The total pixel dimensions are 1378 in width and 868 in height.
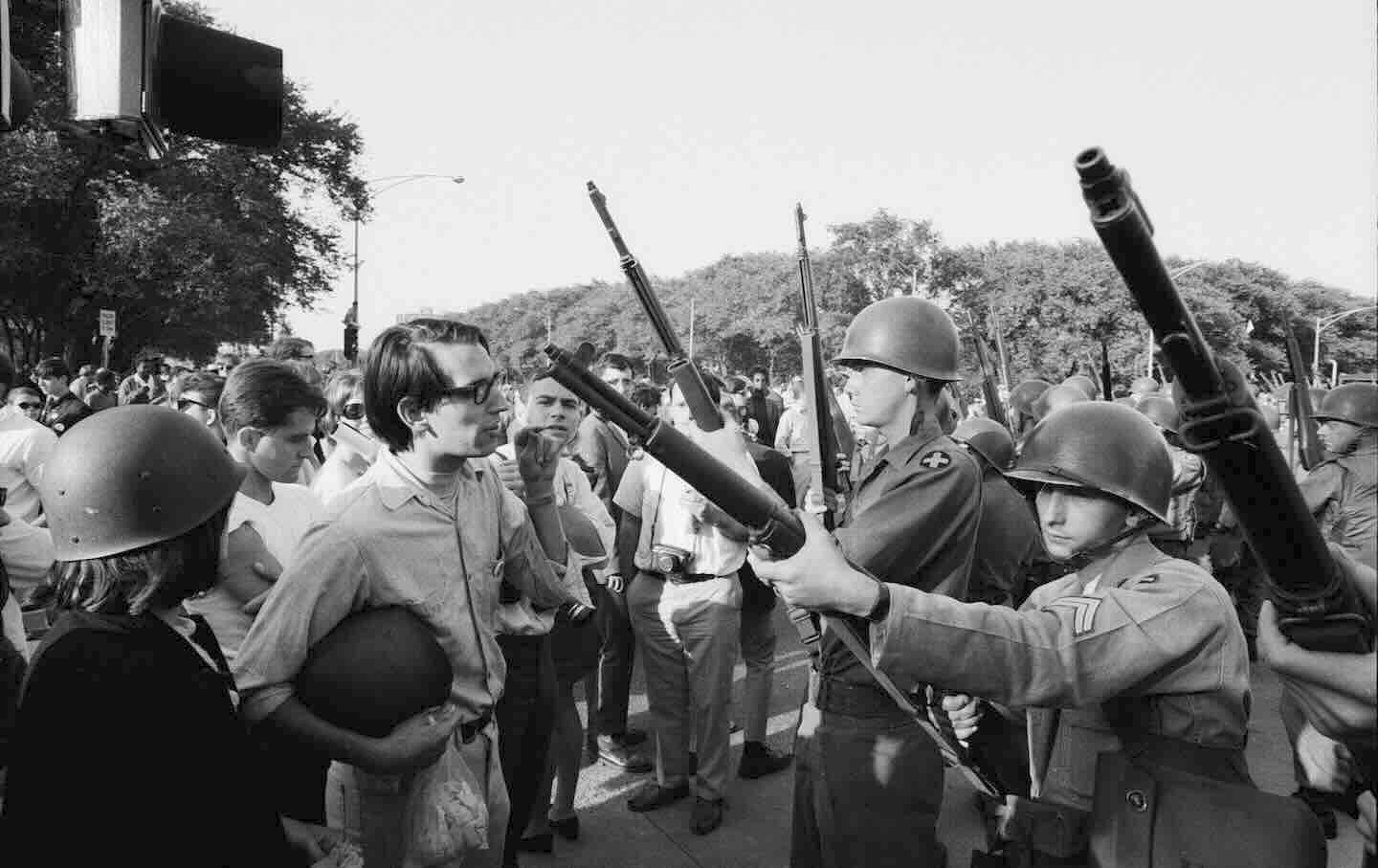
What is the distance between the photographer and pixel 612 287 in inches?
4695

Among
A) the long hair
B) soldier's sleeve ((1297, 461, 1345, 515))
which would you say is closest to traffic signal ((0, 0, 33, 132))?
the long hair

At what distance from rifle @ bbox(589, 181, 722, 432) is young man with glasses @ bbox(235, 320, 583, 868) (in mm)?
1065

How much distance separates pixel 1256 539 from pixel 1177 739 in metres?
1.17

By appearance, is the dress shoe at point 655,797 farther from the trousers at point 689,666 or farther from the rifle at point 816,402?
the rifle at point 816,402

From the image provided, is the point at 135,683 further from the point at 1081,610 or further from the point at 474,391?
the point at 1081,610

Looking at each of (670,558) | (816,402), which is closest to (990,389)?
(670,558)

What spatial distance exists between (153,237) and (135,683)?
31952mm

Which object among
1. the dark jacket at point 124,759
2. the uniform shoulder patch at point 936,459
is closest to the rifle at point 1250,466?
the uniform shoulder patch at point 936,459

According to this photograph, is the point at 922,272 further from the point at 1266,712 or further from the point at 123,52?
the point at 123,52

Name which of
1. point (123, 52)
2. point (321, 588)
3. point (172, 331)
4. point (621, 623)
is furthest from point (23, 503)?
point (172, 331)

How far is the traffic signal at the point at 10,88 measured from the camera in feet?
9.55

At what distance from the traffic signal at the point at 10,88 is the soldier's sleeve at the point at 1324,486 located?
697cm

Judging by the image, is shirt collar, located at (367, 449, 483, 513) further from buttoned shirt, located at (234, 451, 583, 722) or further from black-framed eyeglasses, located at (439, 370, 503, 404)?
black-framed eyeglasses, located at (439, 370, 503, 404)

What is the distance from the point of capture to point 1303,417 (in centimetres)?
755
